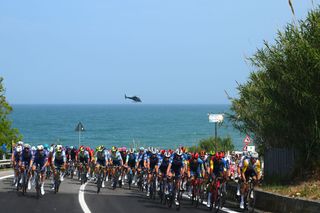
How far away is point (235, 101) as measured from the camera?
101 feet

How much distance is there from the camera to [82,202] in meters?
20.0

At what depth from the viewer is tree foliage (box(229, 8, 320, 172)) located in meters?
19.8

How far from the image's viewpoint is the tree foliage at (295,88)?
19797 mm

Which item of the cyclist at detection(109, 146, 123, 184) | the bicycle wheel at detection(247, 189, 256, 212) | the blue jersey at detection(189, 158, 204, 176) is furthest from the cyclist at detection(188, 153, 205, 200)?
the cyclist at detection(109, 146, 123, 184)

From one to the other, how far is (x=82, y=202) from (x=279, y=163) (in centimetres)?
704

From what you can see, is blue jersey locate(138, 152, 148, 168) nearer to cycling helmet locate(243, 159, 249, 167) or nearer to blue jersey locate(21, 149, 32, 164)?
blue jersey locate(21, 149, 32, 164)

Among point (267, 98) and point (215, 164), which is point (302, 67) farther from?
point (215, 164)

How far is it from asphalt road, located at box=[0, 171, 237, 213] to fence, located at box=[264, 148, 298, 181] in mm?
2967

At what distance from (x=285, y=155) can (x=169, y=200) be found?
189 inches

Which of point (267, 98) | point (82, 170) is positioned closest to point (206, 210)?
point (267, 98)

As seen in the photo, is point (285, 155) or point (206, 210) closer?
point (206, 210)

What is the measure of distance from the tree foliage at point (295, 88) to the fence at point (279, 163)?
1.28 feet

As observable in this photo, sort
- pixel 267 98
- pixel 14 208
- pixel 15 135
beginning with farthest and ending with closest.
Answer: pixel 15 135
pixel 267 98
pixel 14 208

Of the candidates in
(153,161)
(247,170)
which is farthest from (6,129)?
(247,170)
